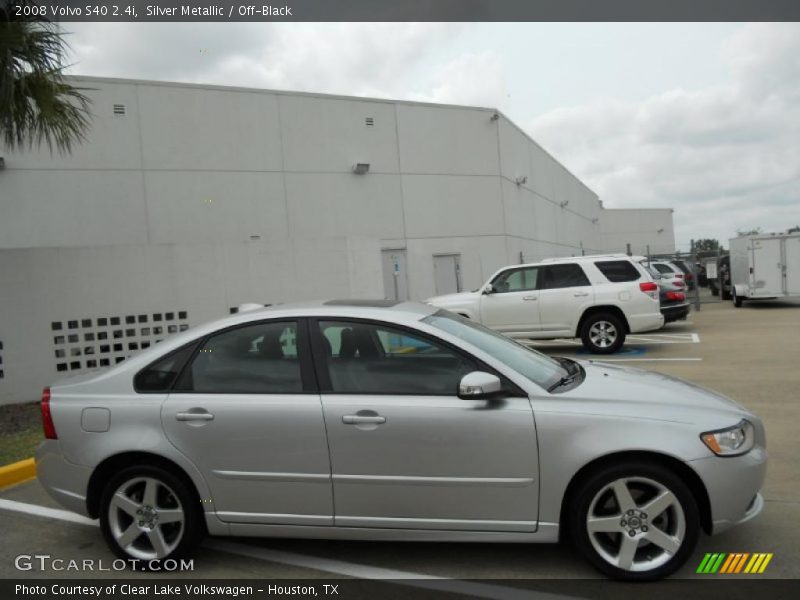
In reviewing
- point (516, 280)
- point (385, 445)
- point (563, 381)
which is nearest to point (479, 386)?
point (385, 445)

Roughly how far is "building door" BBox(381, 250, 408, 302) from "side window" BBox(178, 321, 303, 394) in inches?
623


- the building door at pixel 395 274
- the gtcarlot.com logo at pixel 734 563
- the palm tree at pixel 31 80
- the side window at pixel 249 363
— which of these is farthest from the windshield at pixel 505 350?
the building door at pixel 395 274

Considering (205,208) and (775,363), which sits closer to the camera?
(775,363)

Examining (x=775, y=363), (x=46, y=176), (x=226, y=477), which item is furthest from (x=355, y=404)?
(x=46, y=176)

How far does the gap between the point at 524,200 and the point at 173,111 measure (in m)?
14.0

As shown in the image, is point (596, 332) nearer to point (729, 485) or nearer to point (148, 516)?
point (729, 485)

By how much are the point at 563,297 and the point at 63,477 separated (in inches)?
367

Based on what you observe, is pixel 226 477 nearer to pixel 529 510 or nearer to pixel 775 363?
pixel 529 510

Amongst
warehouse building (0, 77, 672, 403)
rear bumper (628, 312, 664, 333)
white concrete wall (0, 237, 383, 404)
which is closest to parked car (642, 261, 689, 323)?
rear bumper (628, 312, 664, 333)

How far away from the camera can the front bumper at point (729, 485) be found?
3.29 m

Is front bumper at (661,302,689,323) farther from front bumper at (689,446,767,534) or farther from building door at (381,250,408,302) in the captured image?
front bumper at (689,446,767,534)

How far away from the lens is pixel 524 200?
82.9 ft

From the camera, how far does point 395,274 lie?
19875mm

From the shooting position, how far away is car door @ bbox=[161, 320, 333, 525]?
11.7ft
